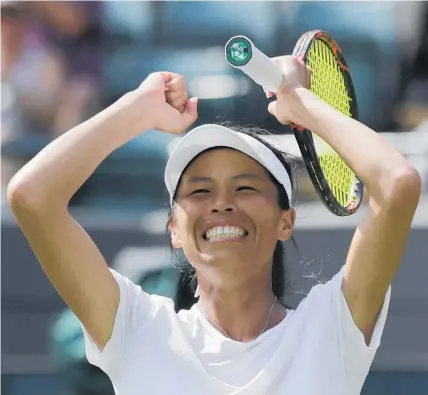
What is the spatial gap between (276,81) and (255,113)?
116 centimetres

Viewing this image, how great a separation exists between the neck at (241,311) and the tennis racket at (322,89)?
0.17m

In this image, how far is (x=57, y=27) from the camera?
2545 mm

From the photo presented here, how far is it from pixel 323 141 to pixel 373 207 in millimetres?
278

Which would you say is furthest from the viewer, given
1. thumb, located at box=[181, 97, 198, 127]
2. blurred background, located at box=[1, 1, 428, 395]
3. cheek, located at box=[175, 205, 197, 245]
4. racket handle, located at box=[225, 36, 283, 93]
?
blurred background, located at box=[1, 1, 428, 395]

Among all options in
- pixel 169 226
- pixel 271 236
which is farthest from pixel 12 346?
pixel 271 236

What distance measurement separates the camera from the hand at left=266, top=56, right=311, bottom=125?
1.28 metres

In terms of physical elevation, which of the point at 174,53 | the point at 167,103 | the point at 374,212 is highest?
the point at 174,53

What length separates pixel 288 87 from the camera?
1.28m

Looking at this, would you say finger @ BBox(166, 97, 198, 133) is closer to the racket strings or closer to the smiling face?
the smiling face

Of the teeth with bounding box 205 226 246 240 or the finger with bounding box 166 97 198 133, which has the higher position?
the finger with bounding box 166 97 198 133

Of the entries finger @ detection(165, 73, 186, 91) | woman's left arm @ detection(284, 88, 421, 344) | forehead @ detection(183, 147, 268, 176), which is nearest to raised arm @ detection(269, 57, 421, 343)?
woman's left arm @ detection(284, 88, 421, 344)

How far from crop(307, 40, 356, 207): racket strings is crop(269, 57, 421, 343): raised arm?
0.15 meters

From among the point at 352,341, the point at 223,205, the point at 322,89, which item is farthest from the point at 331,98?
the point at 352,341

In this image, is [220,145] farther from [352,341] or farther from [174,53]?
[174,53]
